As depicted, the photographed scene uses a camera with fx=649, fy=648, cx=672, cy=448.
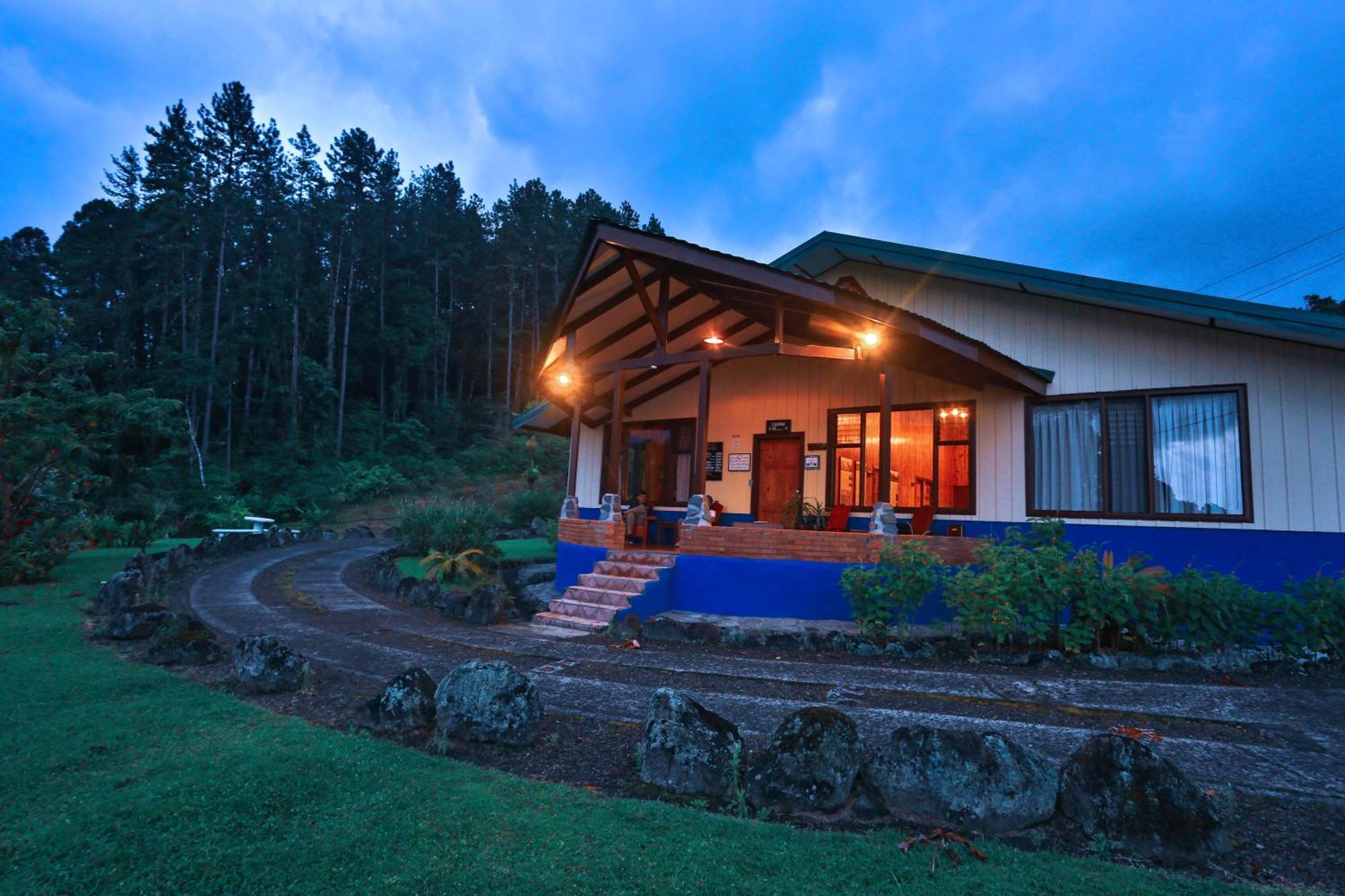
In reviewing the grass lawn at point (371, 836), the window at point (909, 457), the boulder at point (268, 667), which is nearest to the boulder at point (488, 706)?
the grass lawn at point (371, 836)

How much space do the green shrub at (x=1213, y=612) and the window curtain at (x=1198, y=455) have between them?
2.34 meters

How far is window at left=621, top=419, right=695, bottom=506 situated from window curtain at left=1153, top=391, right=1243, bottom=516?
784cm

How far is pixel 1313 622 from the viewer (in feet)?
20.3

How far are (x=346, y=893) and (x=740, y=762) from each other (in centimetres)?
186

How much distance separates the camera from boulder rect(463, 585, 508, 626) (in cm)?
887

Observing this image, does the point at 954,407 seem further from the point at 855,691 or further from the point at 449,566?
the point at 449,566

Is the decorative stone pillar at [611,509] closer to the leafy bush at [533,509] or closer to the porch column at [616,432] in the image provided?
the porch column at [616,432]

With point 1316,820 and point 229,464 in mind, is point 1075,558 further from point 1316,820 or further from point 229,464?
point 229,464

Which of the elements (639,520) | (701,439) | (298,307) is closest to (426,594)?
(639,520)

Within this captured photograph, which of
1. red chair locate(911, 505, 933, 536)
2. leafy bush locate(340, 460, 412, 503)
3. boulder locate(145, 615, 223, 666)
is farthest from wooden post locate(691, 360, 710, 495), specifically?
leafy bush locate(340, 460, 412, 503)

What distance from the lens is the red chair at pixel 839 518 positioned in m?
10.7

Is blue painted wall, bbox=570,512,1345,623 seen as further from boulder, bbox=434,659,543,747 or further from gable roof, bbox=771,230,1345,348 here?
boulder, bbox=434,659,543,747

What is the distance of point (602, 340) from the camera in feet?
39.8

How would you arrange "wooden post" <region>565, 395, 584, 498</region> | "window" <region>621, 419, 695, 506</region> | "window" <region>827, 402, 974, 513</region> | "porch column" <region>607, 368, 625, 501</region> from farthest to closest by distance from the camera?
1. "window" <region>621, 419, 695, 506</region>
2. "wooden post" <region>565, 395, 584, 498</region>
3. "window" <region>827, 402, 974, 513</region>
4. "porch column" <region>607, 368, 625, 501</region>
